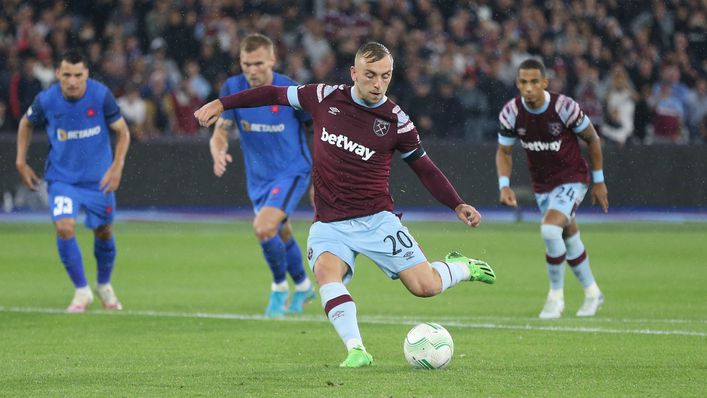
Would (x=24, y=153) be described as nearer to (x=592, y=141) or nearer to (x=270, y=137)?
(x=270, y=137)

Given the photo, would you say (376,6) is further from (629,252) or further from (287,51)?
(629,252)

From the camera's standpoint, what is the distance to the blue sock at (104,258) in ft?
39.8

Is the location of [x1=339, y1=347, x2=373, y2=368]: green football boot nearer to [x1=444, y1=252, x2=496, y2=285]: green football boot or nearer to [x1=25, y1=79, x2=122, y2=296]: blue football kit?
[x1=444, y1=252, x2=496, y2=285]: green football boot

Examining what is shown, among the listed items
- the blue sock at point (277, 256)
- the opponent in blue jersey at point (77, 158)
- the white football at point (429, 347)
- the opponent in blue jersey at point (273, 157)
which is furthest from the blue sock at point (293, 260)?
the white football at point (429, 347)

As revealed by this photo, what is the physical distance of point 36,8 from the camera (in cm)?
2353

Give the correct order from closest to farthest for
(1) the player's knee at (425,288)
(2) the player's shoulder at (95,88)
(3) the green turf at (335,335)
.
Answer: (3) the green turf at (335,335) → (1) the player's knee at (425,288) → (2) the player's shoulder at (95,88)

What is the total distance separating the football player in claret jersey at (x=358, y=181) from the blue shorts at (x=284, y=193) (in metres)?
2.94

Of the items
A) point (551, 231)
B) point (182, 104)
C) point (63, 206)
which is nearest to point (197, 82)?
point (182, 104)

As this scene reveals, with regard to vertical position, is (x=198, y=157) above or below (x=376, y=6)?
below

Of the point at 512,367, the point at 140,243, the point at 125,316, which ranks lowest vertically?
the point at 140,243

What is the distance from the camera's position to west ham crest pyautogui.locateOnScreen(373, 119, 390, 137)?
816 centimetres

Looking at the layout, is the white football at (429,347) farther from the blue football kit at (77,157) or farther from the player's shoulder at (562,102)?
the blue football kit at (77,157)

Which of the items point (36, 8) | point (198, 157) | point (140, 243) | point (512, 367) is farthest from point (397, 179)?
point (512, 367)

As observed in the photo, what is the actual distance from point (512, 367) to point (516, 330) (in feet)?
7.27
